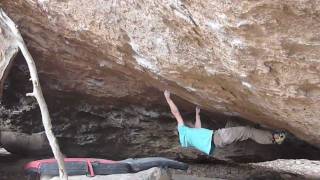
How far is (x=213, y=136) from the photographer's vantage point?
5.16 metres

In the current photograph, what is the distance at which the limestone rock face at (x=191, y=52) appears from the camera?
3045 millimetres

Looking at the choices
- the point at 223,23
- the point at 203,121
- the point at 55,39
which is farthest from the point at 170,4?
the point at 203,121

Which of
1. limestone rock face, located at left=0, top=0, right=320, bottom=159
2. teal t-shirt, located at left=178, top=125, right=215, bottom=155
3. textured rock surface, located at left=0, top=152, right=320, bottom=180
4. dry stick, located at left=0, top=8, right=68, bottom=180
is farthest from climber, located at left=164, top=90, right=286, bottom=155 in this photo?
dry stick, located at left=0, top=8, right=68, bottom=180

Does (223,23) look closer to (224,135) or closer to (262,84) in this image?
(262,84)

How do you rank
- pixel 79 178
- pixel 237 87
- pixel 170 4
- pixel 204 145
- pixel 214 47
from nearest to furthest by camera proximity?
pixel 170 4 < pixel 214 47 < pixel 237 87 < pixel 79 178 < pixel 204 145

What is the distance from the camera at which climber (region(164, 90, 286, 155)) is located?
16.7 ft

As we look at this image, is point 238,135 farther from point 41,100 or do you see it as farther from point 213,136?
point 41,100

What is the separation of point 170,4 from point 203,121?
3.17 metres

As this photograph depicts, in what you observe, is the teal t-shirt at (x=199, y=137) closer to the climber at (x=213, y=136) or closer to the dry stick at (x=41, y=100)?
the climber at (x=213, y=136)

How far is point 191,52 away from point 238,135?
79.0 inches

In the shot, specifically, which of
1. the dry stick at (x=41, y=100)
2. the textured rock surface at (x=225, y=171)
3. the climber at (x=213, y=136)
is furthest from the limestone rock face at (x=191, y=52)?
the textured rock surface at (x=225, y=171)

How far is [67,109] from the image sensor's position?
6.63m

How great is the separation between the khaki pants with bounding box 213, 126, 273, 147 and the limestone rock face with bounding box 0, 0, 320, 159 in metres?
0.24

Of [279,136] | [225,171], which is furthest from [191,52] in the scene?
[225,171]
